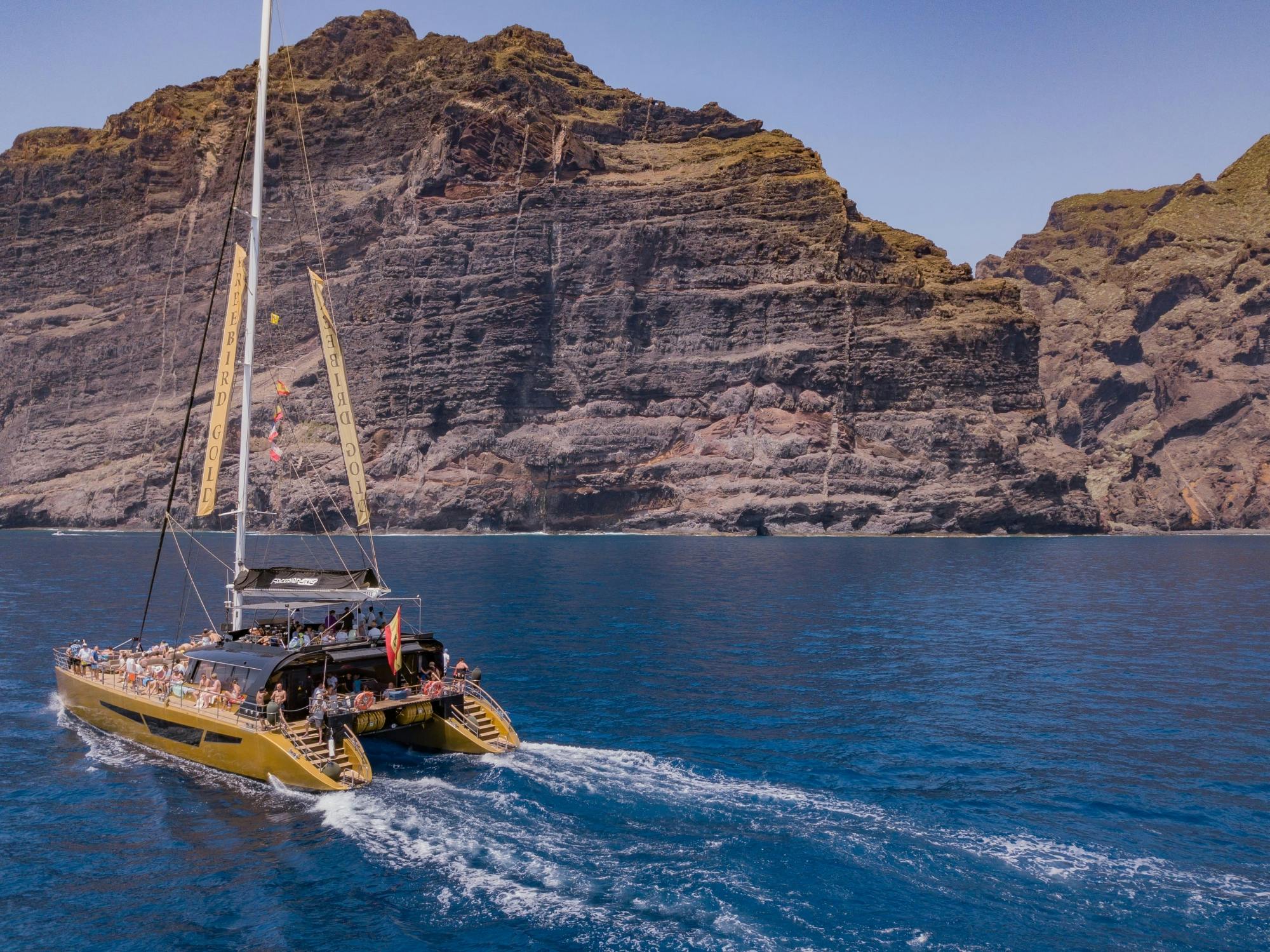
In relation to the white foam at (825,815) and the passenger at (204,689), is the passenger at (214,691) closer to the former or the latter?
the passenger at (204,689)

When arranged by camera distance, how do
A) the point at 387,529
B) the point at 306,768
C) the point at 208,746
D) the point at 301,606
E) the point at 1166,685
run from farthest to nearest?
the point at 387,529
the point at 1166,685
the point at 301,606
the point at 208,746
the point at 306,768

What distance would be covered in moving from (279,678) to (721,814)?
Answer: 12.1 metres

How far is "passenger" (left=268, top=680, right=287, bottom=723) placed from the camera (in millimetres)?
24500

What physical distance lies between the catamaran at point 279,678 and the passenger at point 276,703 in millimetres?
57

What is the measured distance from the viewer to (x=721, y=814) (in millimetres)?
21922

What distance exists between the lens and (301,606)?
92.9ft

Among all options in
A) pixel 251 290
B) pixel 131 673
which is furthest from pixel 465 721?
pixel 251 290

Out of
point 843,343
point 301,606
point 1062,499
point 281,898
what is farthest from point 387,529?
point 281,898

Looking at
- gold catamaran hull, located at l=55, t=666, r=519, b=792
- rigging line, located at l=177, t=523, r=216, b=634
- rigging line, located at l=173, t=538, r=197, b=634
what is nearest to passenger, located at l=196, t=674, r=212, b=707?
gold catamaran hull, located at l=55, t=666, r=519, b=792

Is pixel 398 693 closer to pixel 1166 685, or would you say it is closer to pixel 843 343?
pixel 1166 685

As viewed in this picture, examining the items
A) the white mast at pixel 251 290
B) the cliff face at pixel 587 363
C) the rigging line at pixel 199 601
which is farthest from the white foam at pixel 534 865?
the cliff face at pixel 587 363

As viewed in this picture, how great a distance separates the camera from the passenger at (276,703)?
80.4 feet

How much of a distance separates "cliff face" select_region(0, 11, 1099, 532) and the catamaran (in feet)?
390

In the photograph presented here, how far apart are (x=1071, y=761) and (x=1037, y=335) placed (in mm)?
158378
